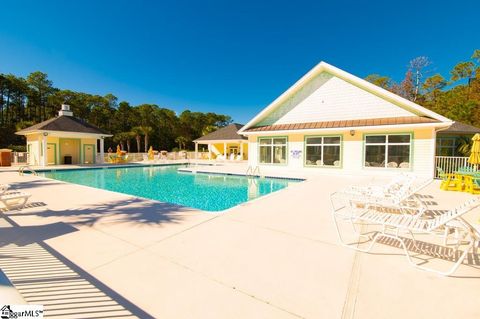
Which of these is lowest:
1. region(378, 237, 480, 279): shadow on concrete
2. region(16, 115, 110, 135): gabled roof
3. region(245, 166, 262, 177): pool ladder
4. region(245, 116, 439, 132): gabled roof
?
region(378, 237, 480, 279): shadow on concrete

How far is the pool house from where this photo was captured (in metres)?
12.2

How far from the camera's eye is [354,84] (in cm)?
1412

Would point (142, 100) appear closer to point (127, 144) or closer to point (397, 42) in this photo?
point (127, 144)

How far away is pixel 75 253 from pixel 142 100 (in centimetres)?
4717

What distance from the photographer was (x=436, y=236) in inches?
173

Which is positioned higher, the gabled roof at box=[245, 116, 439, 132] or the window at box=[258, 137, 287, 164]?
the gabled roof at box=[245, 116, 439, 132]

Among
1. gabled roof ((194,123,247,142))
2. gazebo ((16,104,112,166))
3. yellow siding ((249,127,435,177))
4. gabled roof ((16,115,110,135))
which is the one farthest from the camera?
gabled roof ((194,123,247,142))

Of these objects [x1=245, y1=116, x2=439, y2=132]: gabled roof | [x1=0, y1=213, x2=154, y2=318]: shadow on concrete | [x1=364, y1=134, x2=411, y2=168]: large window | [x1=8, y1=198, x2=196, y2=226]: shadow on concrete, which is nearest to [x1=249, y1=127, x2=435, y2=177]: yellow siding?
[x1=364, y1=134, x2=411, y2=168]: large window

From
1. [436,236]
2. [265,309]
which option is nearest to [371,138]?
[436,236]

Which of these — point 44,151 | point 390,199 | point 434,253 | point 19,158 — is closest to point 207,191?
point 390,199

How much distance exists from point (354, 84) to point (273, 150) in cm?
654

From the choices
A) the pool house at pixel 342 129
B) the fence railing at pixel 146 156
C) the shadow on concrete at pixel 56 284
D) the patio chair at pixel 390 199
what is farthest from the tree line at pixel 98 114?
the patio chair at pixel 390 199

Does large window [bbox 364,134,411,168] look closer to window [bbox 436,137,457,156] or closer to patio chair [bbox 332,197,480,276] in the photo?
window [bbox 436,137,457,156]

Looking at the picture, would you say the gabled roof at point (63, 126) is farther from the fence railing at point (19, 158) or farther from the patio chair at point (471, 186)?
the patio chair at point (471, 186)
